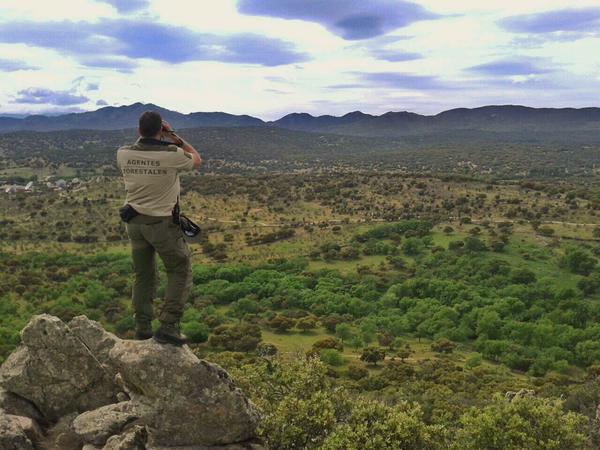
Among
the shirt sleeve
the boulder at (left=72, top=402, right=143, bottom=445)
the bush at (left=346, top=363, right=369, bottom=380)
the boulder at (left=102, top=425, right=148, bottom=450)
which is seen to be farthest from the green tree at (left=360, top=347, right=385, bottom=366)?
the shirt sleeve

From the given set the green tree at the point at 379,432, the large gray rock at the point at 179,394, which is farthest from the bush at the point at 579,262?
the large gray rock at the point at 179,394

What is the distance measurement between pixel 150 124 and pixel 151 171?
799 millimetres

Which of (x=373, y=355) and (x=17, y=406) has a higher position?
(x=17, y=406)

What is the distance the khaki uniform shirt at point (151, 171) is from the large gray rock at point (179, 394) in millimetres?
2737

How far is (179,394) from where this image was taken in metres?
9.86

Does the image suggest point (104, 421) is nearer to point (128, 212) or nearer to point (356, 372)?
point (128, 212)

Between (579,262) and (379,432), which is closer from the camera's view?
(379,432)

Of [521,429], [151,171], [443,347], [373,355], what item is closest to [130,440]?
[151,171]

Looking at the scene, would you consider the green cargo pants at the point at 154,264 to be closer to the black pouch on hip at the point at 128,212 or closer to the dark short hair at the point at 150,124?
the black pouch on hip at the point at 128,212

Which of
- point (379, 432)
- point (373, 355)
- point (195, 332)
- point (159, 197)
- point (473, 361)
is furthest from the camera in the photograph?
point (195, 332)

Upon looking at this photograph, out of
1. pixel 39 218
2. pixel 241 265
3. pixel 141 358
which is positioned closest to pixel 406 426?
pixel 141 358

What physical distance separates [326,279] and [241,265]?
13.5m

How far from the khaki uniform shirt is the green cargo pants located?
247mm

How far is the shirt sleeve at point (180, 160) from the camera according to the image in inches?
358
